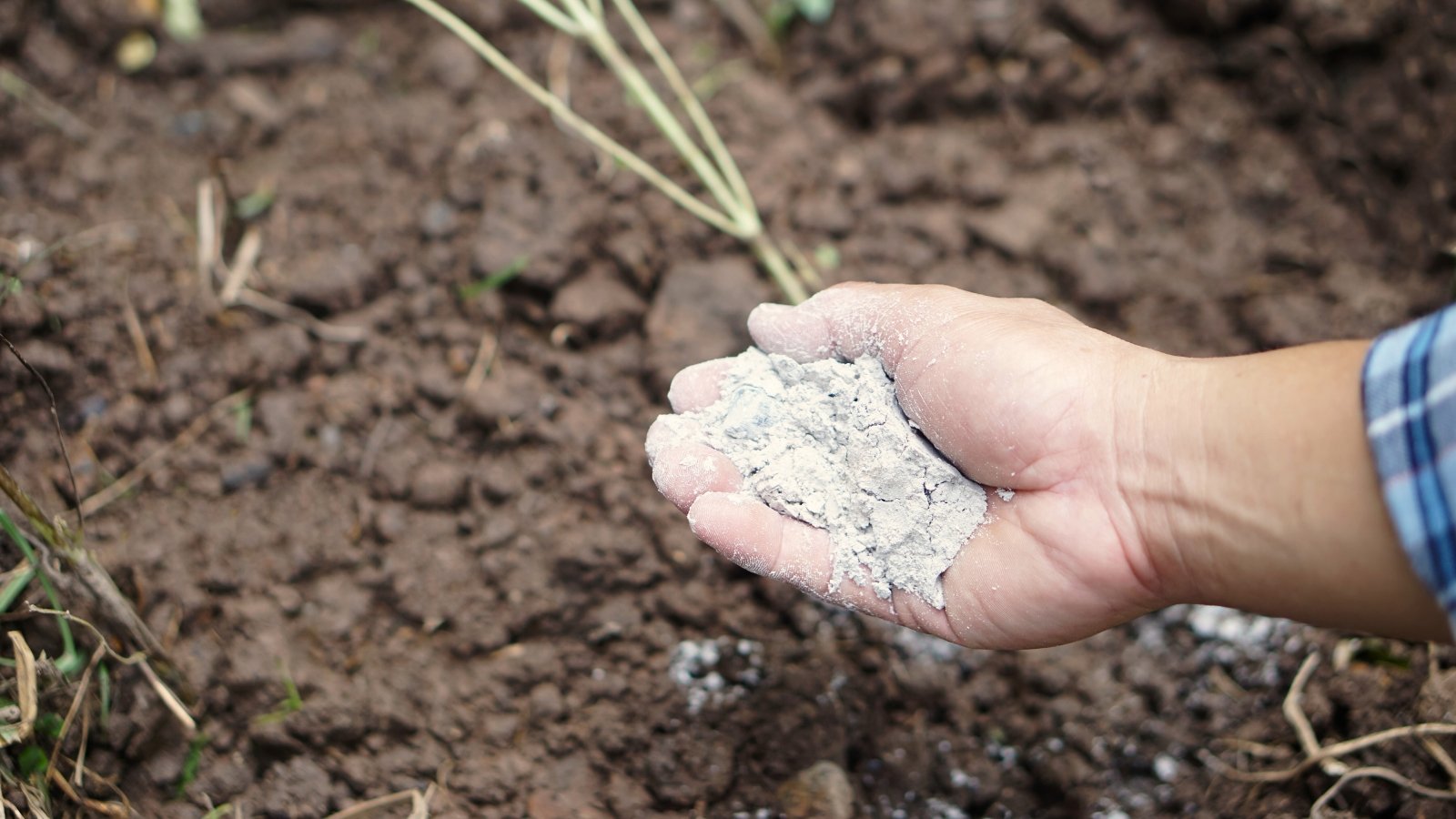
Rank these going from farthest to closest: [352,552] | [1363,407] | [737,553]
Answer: [352,552]
[737,553]
[1363,407]

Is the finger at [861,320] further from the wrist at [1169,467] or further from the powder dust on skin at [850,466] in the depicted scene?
the wrist at [1169,467]

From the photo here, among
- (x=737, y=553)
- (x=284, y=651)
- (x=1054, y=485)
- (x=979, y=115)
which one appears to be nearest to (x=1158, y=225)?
(x=979, y=115)

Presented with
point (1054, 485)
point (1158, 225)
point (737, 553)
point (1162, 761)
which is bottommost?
point (1162, 761)

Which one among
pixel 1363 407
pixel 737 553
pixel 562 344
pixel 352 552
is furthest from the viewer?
pixel 562 344

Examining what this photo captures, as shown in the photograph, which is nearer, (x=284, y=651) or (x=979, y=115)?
(x=284, y=651)

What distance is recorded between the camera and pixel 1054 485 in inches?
66.7

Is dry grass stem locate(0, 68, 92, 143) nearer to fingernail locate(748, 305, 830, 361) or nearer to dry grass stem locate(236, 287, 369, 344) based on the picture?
dry grass stem locate(236, 287, 369, 344)

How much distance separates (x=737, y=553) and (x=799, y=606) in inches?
19.2

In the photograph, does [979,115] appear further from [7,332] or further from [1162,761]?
[7,332]

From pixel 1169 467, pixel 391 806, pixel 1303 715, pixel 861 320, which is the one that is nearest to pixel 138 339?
pixel 391 806

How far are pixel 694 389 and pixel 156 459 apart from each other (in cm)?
121

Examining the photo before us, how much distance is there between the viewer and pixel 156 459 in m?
2.15

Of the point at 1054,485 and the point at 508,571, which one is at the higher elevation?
the point at 1054,485

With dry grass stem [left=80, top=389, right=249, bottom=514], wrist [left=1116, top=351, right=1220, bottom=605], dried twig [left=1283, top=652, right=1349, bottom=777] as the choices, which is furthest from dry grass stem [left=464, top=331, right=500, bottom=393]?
dried twig [left=1283, top=652, right=1349, bottom=777]
